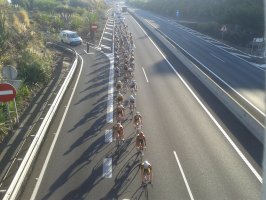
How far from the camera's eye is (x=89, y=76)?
2880 centimetres

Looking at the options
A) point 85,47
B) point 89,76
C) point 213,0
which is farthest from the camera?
point 213,0

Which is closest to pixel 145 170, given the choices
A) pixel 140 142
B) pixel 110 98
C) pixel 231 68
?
pixel 140 142

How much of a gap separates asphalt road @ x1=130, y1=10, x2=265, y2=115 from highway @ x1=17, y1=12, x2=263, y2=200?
3.44 m

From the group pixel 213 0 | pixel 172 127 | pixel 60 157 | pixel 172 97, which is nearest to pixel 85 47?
pixel 172 97

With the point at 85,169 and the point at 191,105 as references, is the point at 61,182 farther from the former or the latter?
the point at 191,105

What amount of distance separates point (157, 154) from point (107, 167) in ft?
7.70

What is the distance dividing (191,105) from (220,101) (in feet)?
6.80

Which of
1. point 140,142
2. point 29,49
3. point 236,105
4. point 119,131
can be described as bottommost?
point 236,105

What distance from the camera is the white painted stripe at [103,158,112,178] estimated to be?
14.1m

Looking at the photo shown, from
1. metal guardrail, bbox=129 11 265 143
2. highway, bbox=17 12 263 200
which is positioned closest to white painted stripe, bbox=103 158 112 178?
highway, bbox=17 12 263 200

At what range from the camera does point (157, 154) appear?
15891 mm

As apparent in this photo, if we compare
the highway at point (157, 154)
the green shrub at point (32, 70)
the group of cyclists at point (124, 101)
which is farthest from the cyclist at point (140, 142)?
the green shrub at point (32, 70)

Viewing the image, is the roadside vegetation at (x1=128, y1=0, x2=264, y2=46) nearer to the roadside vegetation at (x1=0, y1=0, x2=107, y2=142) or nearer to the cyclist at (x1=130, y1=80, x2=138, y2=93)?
the roadside vegetation at (x1=0, y1=0, x2=107, y2=142)

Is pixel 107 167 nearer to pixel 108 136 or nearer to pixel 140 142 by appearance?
pixel 140 142
